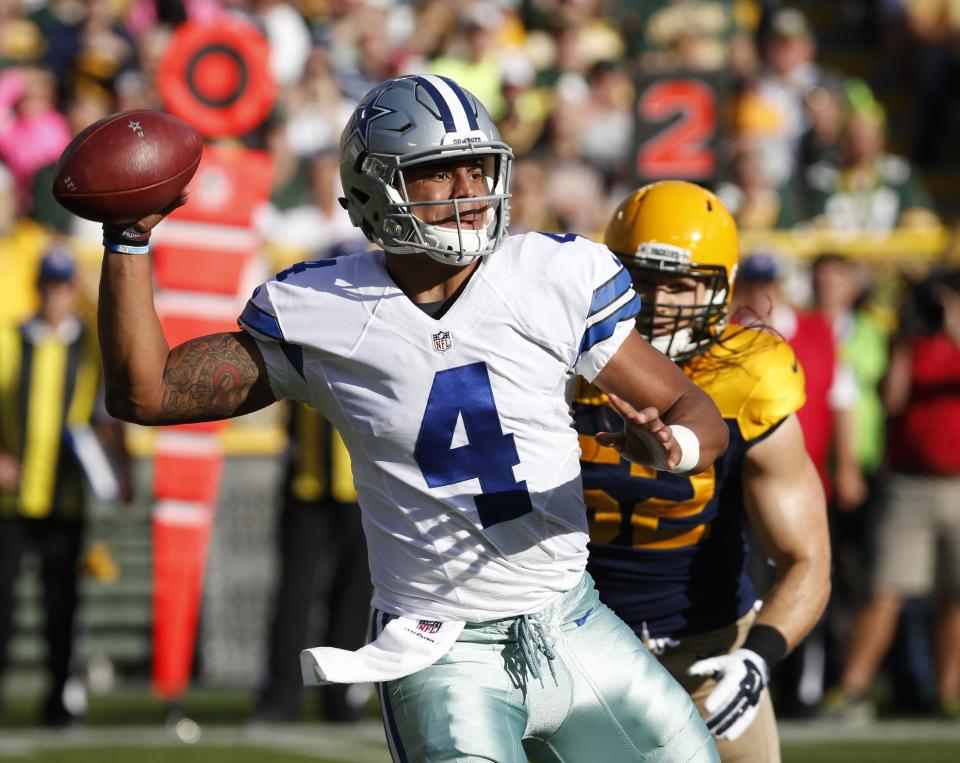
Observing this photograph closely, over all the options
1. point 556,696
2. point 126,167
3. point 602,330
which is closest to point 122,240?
point 126,167

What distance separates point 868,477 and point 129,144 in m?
5.52

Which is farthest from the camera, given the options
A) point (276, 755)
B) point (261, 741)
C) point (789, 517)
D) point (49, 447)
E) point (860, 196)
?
point (860, 196)

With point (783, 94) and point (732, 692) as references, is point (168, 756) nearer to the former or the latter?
point (732, 692)

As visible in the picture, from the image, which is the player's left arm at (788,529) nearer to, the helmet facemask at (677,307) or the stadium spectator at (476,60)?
the helmet facemask at (677,307)

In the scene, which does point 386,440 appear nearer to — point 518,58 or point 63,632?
point 63,632

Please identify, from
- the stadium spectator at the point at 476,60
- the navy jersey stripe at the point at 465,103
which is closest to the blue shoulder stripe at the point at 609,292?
the navy jersey stripe at the point at 465,103

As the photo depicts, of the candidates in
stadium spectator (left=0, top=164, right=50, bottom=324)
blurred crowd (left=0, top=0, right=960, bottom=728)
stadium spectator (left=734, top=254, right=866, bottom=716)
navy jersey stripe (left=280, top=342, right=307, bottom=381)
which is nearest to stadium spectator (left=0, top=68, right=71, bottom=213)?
blurred crowd (left=0, top=0, right=960, bottom=728)

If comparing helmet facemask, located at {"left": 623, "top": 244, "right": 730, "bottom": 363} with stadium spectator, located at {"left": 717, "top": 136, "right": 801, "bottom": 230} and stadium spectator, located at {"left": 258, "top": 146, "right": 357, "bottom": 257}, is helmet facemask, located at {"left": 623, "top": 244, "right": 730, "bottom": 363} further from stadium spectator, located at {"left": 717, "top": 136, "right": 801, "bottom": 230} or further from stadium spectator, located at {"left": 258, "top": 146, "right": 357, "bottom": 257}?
stadium spectator, located at {"left": 717, "top": 136, "right": 801, "bottom": 230}

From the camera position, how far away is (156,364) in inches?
116

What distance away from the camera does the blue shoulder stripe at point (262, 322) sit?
3.01 metres

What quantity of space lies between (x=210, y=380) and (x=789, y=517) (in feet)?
4.10

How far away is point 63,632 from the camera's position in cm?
709

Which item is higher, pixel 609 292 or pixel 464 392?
pixel 609 292

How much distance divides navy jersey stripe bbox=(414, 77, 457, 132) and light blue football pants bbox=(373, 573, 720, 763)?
2.93 feet
